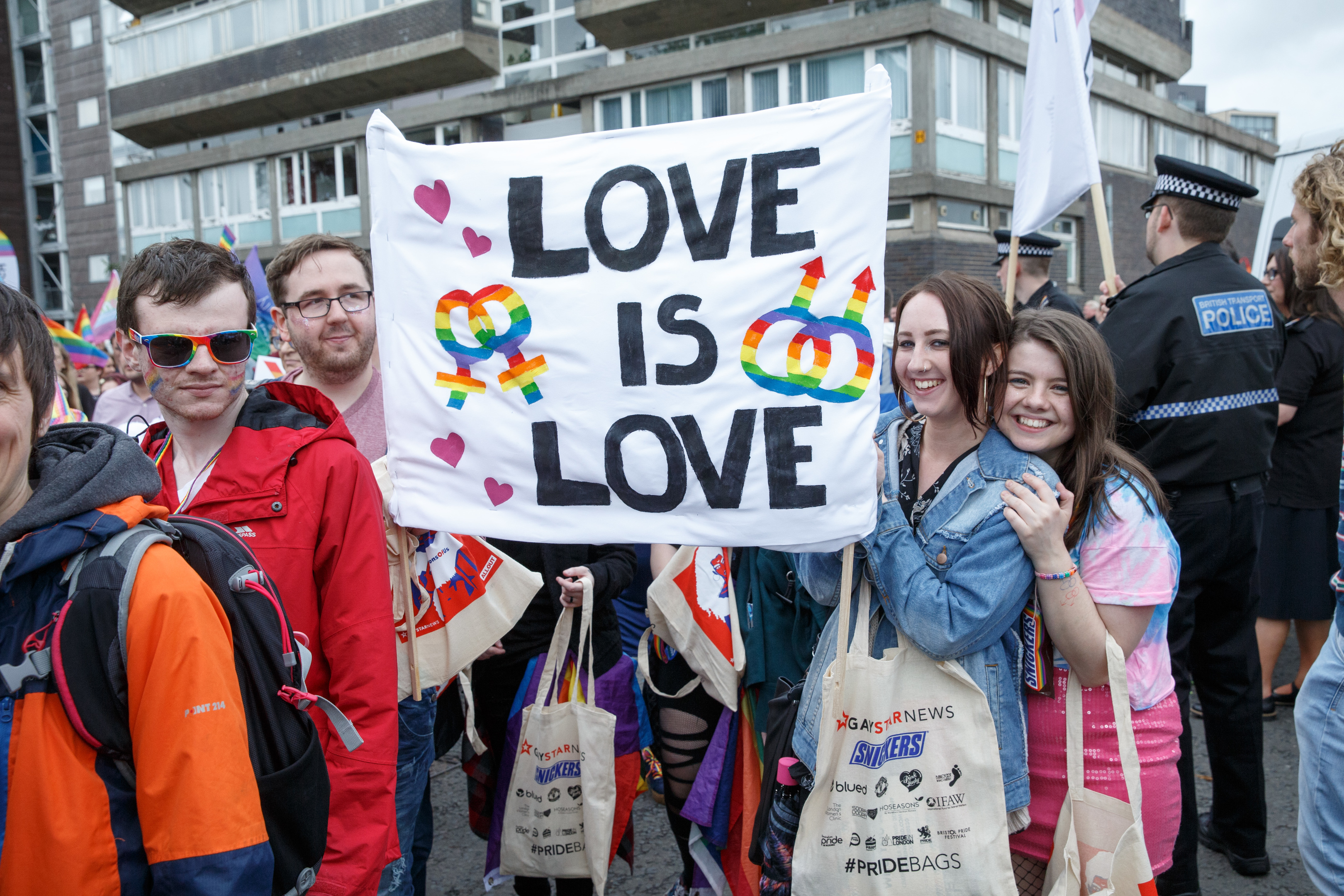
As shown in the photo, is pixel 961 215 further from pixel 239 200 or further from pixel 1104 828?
pixel 239 200

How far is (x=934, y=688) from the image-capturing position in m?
2.09

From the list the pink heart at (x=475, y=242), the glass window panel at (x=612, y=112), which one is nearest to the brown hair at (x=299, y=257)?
the pink heart at (x=475, y=242)

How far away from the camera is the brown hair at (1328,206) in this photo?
2195mm

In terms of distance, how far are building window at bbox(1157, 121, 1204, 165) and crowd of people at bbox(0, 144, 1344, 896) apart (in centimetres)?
2118

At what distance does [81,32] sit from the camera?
3212 cm

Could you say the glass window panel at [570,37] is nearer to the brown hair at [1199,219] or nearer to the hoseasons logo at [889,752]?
the brown hair at [1199,219]

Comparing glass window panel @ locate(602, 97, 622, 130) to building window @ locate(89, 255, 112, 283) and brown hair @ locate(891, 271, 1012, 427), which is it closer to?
brown hair @ locate(891, 271, 1012, 427)

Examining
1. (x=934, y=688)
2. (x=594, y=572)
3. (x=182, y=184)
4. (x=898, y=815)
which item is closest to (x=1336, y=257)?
(x=934, y=688)

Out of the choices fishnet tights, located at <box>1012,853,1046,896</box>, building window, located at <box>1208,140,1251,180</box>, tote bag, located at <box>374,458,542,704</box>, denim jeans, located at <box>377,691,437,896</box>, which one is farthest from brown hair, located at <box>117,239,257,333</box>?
building window, located at <box>1208,140,1251,180</box>

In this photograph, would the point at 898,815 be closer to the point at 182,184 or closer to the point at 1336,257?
the point at 1336,257

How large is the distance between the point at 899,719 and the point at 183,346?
179 cm

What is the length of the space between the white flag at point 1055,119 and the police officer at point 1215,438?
321mm

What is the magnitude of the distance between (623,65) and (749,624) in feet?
55.9

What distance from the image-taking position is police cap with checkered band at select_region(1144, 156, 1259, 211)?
132 inches
